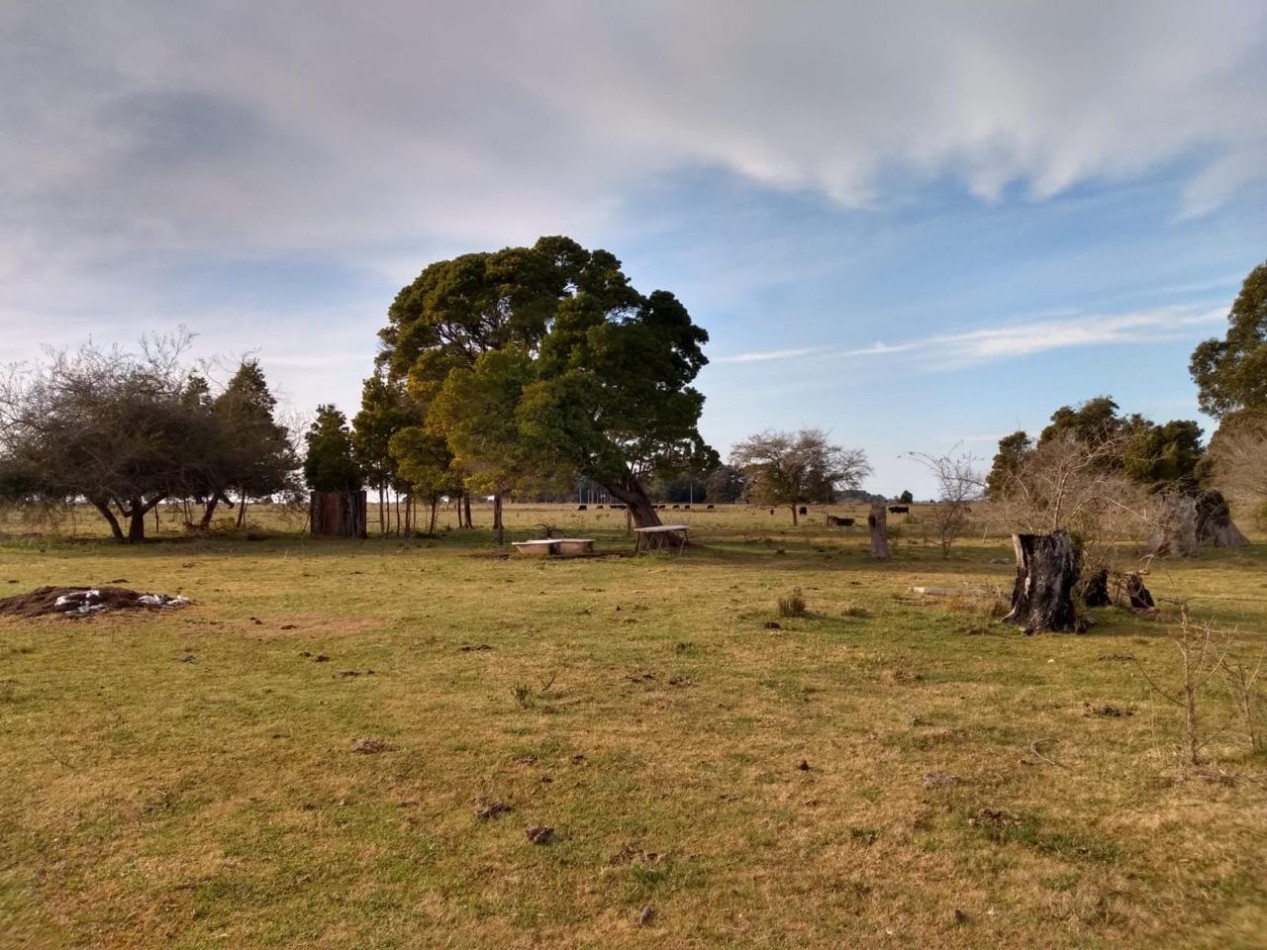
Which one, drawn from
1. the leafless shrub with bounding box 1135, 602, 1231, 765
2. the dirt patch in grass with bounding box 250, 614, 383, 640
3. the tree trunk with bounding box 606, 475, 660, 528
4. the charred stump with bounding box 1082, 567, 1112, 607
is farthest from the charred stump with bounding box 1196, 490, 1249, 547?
the dirt patch in grass with bounding box 250, 614, 383, 640

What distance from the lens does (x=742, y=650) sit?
8086 millimetres

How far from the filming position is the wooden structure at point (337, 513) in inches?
1216

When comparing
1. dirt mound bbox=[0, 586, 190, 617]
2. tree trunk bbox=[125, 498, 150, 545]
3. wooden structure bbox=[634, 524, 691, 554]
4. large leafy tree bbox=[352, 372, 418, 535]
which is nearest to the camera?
dirt mound bbox=[0, 586, 190, 617]

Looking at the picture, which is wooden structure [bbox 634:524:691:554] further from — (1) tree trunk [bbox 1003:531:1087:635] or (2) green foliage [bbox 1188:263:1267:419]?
(2) green foliage [bbox 1188:263:1267:419]

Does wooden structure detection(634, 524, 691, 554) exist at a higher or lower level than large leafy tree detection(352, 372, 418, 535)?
lower

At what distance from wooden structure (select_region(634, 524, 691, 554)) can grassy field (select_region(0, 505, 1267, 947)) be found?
12154mm

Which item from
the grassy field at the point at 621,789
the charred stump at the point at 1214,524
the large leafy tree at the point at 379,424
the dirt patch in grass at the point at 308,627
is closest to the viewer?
the grassy field at the point at 621,789

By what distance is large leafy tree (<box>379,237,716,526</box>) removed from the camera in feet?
67.5

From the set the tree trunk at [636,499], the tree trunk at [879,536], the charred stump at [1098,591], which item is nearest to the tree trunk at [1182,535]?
the tree trunk at [879,536]

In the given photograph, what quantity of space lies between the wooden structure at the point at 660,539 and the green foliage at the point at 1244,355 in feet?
76.0

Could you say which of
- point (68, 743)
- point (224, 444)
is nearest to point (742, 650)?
point (68, 743)

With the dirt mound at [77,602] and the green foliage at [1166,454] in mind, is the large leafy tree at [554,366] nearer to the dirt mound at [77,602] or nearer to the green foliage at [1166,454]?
the dirt mound at [77,602]

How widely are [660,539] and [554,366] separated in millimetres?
5380

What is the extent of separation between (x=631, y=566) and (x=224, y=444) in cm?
1772
